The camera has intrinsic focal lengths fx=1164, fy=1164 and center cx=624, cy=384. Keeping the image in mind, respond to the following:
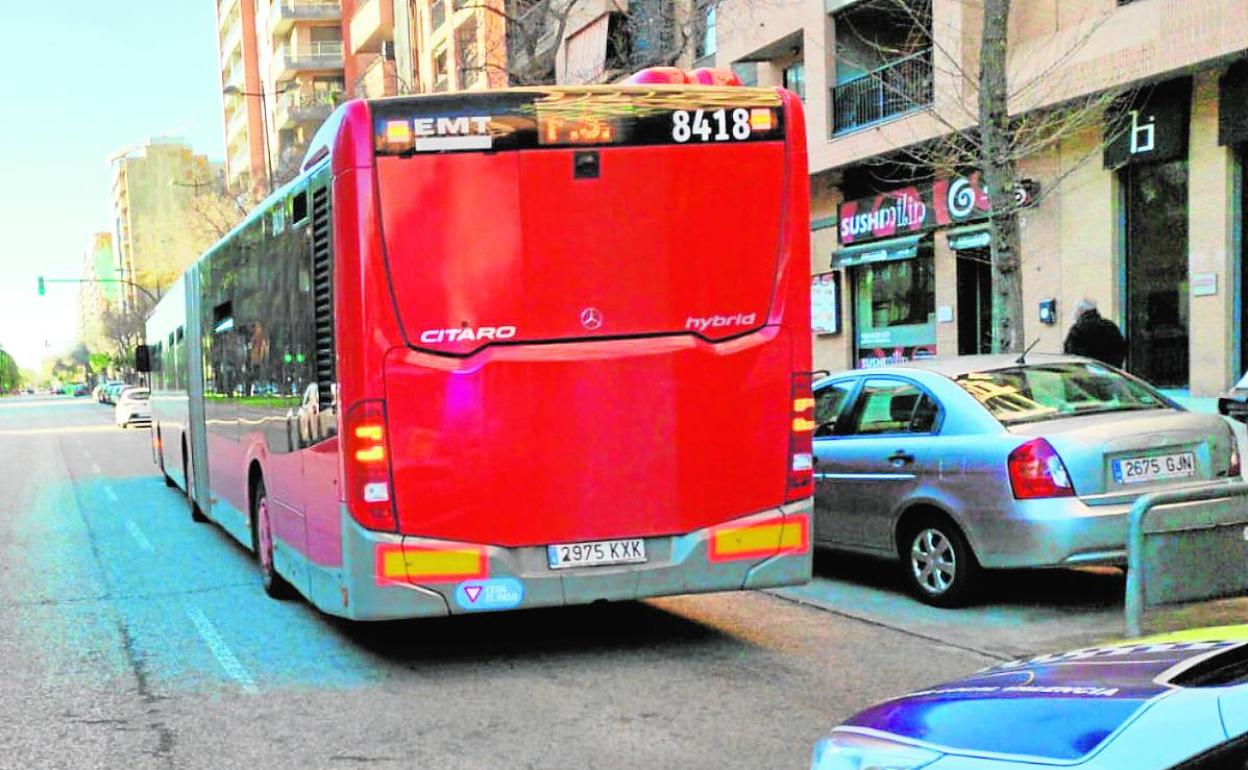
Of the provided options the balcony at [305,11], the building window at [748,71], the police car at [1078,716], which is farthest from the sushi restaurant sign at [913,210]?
the balcony at [305,11]

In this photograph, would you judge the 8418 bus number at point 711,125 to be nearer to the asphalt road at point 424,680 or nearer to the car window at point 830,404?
the asphalt road at point 424,680

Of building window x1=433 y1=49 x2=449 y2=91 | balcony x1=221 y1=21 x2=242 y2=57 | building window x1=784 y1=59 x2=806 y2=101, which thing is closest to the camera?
building window x1=784 y1=59 x2=806 y2=101

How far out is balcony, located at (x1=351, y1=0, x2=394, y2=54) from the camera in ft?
168

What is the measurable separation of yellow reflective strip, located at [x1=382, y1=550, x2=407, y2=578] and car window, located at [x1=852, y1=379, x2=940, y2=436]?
144 inches

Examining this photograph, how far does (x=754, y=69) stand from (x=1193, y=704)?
25.0m

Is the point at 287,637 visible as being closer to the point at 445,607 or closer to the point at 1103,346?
the point at 445,607

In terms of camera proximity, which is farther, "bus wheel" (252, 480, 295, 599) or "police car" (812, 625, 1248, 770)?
"bus wheel" (252, 480, 295, 599)

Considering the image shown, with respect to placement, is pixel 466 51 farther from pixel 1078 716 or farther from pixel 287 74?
pixel 1078 716

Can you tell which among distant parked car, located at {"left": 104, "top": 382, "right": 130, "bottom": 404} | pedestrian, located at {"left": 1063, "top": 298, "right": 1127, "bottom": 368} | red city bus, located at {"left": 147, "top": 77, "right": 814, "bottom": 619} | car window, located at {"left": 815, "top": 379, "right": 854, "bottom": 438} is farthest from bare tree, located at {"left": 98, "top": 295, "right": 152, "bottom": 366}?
red city bus, located at {"left": 147, "top": 77, "right": 814, "bottom": 619}

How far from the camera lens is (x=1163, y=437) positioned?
6.98 meters

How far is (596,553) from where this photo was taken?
6.05 metres

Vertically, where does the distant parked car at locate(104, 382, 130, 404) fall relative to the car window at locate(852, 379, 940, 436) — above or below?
below

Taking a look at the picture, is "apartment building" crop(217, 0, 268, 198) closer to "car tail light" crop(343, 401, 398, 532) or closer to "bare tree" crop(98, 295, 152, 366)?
"bare tree" crop(98, 295, 152, 366)

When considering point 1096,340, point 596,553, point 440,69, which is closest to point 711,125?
point 596,553
